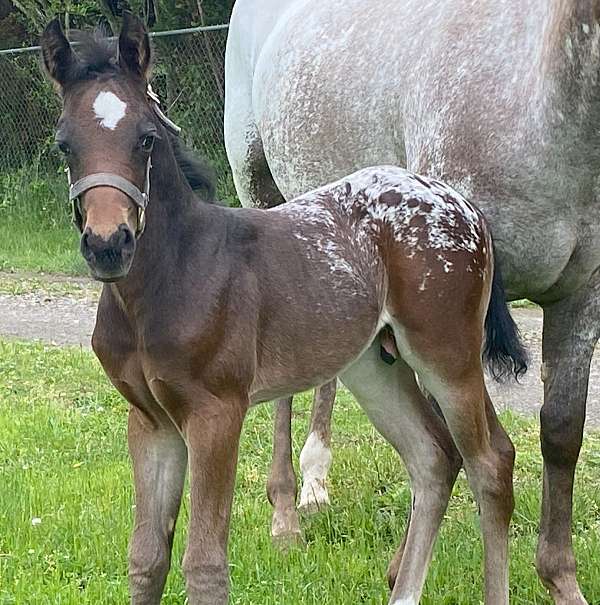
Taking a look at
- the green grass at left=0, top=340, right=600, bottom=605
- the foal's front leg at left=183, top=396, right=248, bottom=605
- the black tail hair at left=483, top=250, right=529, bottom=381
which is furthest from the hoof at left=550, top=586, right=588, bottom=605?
the foal's front leg at left=183, top=396, right=248, bottom=605

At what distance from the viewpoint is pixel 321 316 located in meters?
3.29

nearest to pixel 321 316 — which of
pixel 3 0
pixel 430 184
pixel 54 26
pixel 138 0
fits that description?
pixel 430 184

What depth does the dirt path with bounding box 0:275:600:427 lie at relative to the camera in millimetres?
6508

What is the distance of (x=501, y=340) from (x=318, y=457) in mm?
1632

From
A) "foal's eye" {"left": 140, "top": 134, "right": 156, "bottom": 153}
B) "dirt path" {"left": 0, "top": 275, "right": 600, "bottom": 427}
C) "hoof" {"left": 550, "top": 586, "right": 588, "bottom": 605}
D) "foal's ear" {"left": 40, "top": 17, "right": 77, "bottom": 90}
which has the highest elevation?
"foal's ear" {"left": 40, "top": 17, "right": 77, "bottom": 90}

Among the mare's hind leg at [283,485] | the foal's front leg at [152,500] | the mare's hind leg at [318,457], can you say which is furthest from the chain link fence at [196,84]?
the foal's front leg at [152,500]

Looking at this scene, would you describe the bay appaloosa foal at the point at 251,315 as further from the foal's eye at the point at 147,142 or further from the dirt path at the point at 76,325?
the dirt path at the point at 76,325

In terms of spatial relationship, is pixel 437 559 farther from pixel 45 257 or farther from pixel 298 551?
pixel 45 257

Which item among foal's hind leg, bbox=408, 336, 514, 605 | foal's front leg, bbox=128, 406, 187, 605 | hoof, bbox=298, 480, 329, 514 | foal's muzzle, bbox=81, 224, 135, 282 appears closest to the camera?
foal's muzzle, bbox=81, 224, 135, 282

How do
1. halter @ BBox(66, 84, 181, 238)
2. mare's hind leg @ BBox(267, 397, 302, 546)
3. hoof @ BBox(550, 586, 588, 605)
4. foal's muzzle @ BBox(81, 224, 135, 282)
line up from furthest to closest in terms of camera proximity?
mare's hind leg @ BBox(267, 397, 302, 546), hoof @ BBox(550, 586, 588, 605), halter @ BBox(66, 84, 181, 238), foal's muzzle @ BBox(81, 224, 135, 282)

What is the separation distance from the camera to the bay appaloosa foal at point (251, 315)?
293 cm

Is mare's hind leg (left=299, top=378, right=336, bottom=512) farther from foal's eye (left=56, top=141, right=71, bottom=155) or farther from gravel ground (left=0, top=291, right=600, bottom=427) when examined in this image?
foal's eye (left=56, top=141, right=71, bottom=155)

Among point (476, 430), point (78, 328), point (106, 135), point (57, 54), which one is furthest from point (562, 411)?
point (78, 328)

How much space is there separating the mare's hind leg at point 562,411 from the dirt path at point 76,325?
7.08 ft
